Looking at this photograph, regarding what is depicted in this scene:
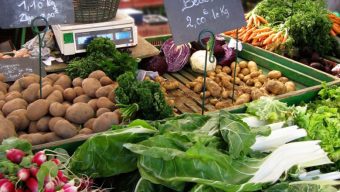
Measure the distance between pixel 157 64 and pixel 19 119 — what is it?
1366mm

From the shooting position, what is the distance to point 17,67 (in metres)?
2.54

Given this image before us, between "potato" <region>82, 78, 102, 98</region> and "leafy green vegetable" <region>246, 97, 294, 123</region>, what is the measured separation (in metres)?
0.89

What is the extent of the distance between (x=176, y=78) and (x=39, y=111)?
1.38 meters

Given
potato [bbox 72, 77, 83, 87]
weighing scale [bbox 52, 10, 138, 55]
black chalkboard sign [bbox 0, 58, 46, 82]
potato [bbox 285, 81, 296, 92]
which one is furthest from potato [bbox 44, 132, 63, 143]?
potato [bbox 285, 81, 296, 92]

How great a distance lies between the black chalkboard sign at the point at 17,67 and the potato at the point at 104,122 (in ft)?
2.60

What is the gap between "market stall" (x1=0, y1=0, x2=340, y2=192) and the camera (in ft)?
4.76

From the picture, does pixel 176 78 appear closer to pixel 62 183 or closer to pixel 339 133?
pixel 339 133

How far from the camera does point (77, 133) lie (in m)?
2.03

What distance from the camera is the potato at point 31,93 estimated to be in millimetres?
2197

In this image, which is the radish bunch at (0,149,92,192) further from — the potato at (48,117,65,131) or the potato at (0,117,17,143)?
the potato at (48,117,65,131)

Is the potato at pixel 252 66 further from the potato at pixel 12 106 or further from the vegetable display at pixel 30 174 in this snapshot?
the vegetable display at pixel 30 174

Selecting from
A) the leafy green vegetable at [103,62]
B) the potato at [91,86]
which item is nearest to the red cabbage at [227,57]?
the leafy green vegetable at [103,62]

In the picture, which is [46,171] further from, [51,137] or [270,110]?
[270,110]

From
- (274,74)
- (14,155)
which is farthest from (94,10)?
(14,155)
